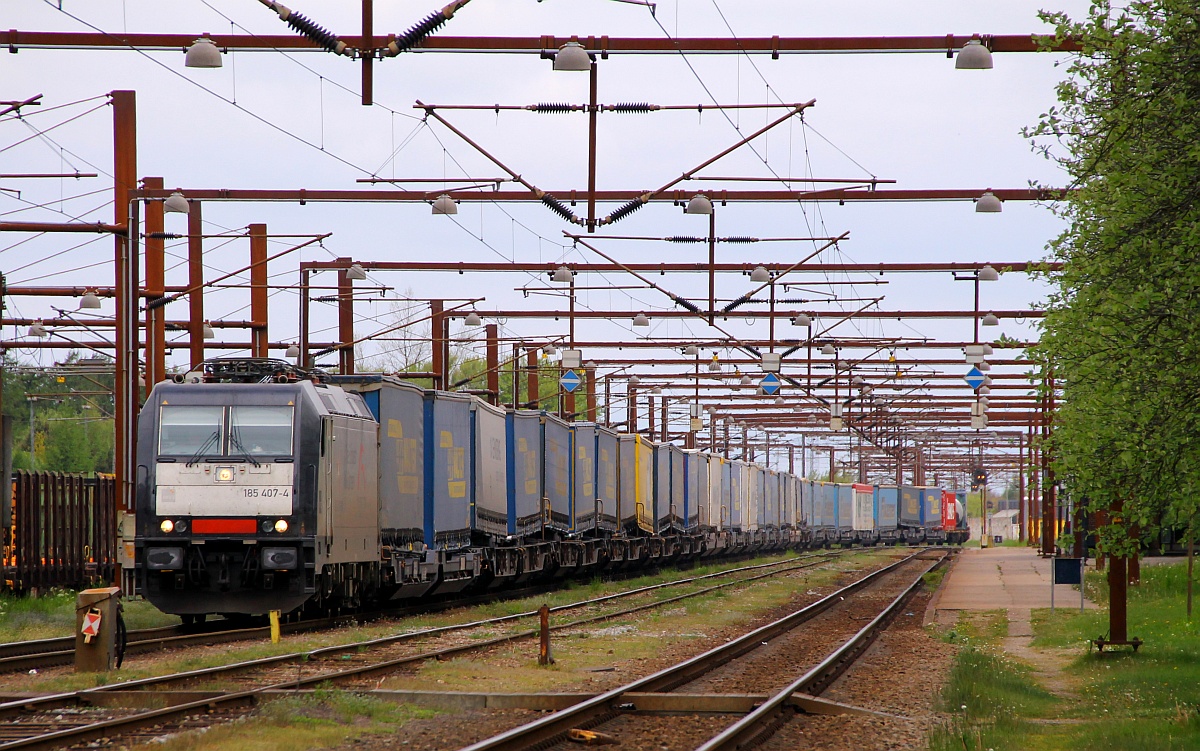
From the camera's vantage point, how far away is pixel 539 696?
1277 cm

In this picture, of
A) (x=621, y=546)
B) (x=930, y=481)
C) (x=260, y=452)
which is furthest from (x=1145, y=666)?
(x=930, y=481)

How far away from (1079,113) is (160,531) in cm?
1262

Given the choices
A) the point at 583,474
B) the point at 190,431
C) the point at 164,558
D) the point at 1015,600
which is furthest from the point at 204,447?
the point at 1015,600

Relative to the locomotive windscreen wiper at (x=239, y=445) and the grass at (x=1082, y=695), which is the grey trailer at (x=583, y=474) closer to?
the grass at (x=1082, y=695)

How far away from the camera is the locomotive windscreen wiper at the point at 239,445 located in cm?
1922

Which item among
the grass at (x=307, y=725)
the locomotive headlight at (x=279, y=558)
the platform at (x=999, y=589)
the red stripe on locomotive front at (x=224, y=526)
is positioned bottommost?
the platform at (x=999, y=589)

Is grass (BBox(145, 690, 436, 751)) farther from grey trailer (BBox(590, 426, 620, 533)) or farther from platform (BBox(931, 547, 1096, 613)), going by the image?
grey trailer (BBox(590, 426, 620, 533))

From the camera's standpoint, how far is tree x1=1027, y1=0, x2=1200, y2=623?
11570 mm

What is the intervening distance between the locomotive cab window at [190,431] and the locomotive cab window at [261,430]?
19cm

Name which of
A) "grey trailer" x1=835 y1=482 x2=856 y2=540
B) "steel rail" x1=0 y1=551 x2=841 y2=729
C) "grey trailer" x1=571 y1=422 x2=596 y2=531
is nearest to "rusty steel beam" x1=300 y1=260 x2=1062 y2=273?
"grey trailer" x1=571 y1=422 x2=596 y2=531

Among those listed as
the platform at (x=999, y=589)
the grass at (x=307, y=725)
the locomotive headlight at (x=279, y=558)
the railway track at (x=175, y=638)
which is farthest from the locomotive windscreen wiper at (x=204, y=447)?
the platform at (x=999, y=589)

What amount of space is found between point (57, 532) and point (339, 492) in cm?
1001

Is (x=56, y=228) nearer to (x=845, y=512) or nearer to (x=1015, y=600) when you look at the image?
(x=1015, y=600)

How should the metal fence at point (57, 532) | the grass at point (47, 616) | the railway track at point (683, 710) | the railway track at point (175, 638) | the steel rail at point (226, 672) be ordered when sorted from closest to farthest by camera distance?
the steel rail at point (226, 672) → the railway track at point (683, 710) → the railway track at point (175, 638) → the grass at point (47, 616) → the metal fence at point (57, 532)
